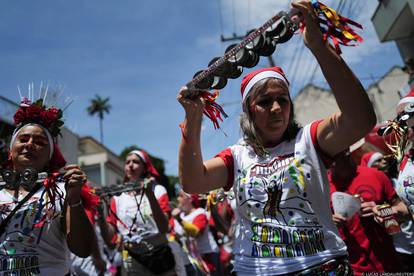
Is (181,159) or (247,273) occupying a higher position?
(181,159)

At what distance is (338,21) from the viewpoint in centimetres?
190

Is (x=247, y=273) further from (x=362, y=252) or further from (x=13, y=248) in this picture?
(x=362, y=252)

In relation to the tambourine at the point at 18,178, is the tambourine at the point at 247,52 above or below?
above

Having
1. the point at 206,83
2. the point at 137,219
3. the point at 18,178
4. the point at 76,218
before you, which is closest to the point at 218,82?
the point at 206,83

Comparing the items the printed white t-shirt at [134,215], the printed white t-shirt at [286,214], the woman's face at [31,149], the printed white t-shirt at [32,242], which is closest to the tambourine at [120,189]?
the printed white t-shirt at [134,215]

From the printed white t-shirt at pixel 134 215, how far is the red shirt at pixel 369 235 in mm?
2340

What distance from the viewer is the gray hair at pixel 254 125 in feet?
7.51

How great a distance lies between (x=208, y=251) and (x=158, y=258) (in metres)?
3.25

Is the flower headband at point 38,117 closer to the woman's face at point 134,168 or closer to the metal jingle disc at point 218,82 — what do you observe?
the metal jingle disc at point 218,82

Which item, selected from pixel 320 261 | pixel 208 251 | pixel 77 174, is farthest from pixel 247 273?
pixel 208 251

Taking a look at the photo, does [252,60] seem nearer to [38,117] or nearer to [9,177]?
[9,177]

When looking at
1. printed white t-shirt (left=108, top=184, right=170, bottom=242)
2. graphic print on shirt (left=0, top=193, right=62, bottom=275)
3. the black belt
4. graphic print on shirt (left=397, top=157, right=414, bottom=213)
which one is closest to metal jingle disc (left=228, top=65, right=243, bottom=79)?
the black belt

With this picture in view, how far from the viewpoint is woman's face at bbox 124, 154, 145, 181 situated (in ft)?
18.4

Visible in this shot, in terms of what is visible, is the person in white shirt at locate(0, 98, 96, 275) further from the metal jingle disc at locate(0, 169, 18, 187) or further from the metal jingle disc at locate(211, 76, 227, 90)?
the metal jingle disc at locate(211, 76, 227, 90)
